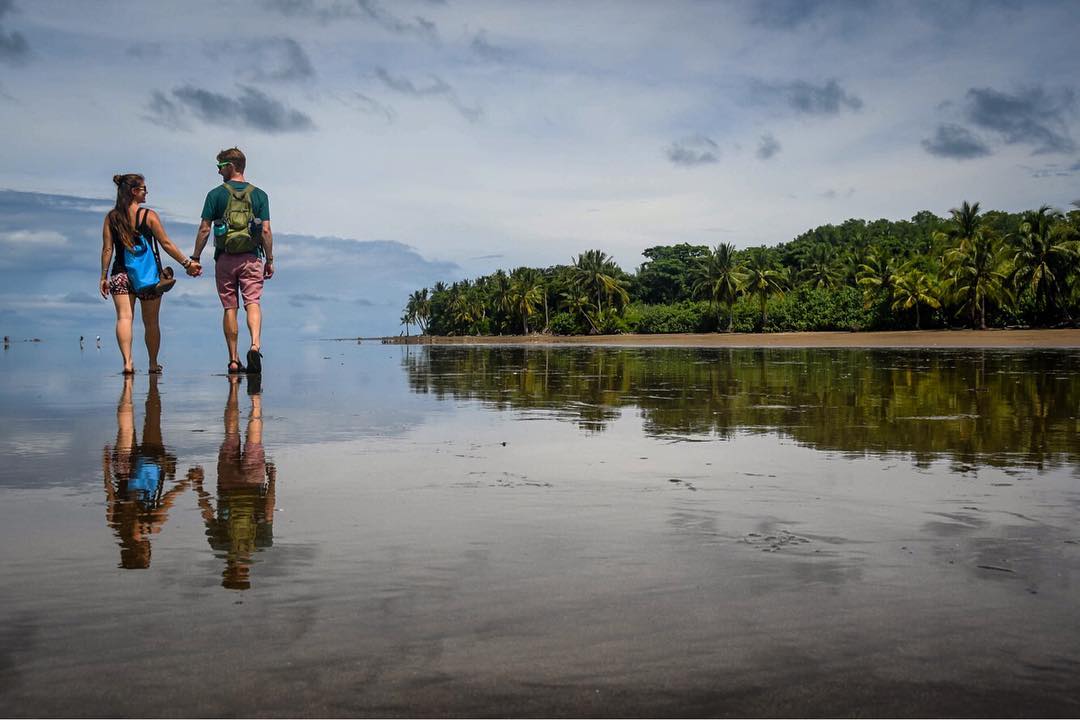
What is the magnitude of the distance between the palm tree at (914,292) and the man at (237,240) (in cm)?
6719

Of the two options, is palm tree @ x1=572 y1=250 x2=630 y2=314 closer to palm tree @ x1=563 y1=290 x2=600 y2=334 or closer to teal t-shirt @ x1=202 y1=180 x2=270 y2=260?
palm tree @ x1=563 y1=290 x2=600 y2=334

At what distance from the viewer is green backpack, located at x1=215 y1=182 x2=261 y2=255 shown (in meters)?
12.0

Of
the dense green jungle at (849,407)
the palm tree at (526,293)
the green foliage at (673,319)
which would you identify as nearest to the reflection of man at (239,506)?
the dense green jungle at (849,407)

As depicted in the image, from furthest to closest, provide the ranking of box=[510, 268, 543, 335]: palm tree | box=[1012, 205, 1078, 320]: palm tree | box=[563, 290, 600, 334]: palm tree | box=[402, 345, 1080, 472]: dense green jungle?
box=[510, 268, 543, 335]: palm tree, box=[563, 290, 600, 334]: palm tree, box=[1012, 205, 1078, 320]: palm tree, box=[402, 345, 1080, 472]: dense green jungle

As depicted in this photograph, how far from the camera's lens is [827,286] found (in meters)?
104

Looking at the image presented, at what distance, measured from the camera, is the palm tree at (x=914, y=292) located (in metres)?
70.8

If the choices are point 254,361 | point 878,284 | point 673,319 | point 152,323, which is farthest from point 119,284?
point 673,319

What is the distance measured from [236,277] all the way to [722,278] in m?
84.3

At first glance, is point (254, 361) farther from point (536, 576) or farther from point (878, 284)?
point (878, 284)

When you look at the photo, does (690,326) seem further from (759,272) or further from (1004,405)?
(1004,405)

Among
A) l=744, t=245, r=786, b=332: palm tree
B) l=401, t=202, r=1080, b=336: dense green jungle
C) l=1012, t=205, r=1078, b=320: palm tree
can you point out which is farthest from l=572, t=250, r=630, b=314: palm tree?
l=1012, t=205, r=1078, b=320: palm tree

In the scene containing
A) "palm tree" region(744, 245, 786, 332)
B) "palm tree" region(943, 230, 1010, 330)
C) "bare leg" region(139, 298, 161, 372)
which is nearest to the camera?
"bare leg" region(139, 298, 161, 372)

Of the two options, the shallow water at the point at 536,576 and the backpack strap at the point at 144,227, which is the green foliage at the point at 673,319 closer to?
the backpack strap at the point at 144,227

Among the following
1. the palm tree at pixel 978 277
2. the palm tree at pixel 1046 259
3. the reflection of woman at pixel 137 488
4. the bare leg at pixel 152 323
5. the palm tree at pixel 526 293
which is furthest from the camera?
the palm tree at pixel 526 293
